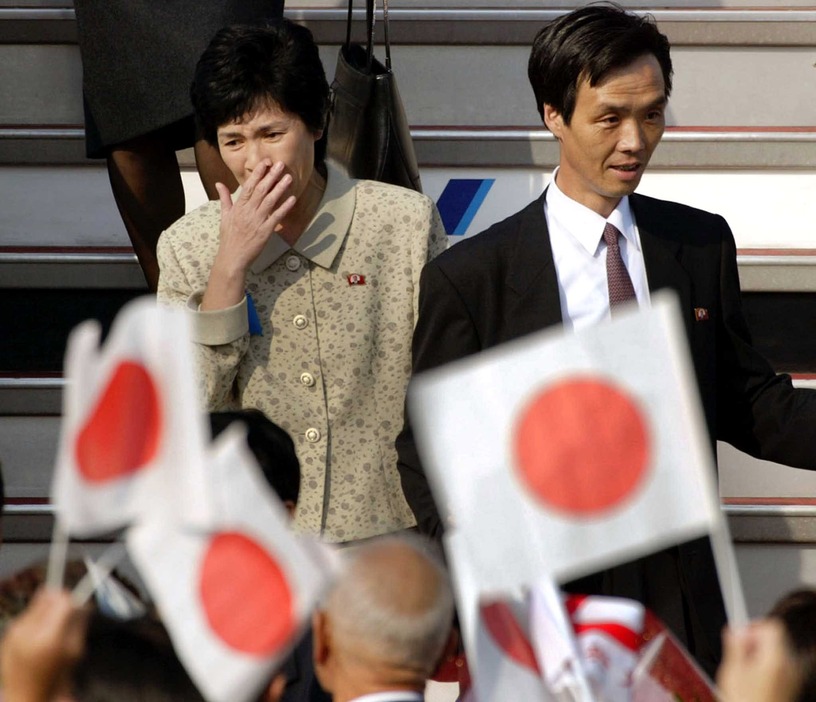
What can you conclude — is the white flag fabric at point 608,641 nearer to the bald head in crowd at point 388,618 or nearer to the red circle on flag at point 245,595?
the bald head in crowd at point 388,618

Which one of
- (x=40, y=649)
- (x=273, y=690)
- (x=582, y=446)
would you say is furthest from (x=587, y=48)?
(x=40, y=649)

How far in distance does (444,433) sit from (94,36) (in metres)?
2.13

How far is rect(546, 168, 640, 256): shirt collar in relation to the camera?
2.79 meters

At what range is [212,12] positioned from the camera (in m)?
3.50

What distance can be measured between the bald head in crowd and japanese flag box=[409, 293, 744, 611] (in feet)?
0.24

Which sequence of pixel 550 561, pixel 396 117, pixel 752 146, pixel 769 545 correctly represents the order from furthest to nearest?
pixel 752 146, pixel 769 545, pixel 396 117, pixel 550 561

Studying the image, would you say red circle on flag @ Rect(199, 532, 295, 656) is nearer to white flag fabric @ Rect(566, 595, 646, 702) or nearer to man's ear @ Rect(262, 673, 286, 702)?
man's ear @ Rect(262, 673, 286, 702)

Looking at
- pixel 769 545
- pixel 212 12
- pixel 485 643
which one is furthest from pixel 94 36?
pixel 485 643

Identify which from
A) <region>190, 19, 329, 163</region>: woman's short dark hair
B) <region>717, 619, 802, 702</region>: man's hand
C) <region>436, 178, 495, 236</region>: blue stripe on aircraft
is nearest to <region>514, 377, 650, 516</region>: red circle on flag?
<region>717, 619, 802, 702</region>: man's hand

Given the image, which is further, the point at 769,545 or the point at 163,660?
the point at 769,545

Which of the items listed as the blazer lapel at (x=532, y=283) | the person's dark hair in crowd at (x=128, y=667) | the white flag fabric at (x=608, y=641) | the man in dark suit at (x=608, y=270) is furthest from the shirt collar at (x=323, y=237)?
the person's dark hair in crowd at (x=128, y=667)

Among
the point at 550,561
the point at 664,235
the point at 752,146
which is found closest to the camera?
the point at 550,561

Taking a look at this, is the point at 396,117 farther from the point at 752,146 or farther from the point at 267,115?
the point at 752,146

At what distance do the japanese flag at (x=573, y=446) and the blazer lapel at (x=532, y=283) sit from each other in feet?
2.78
